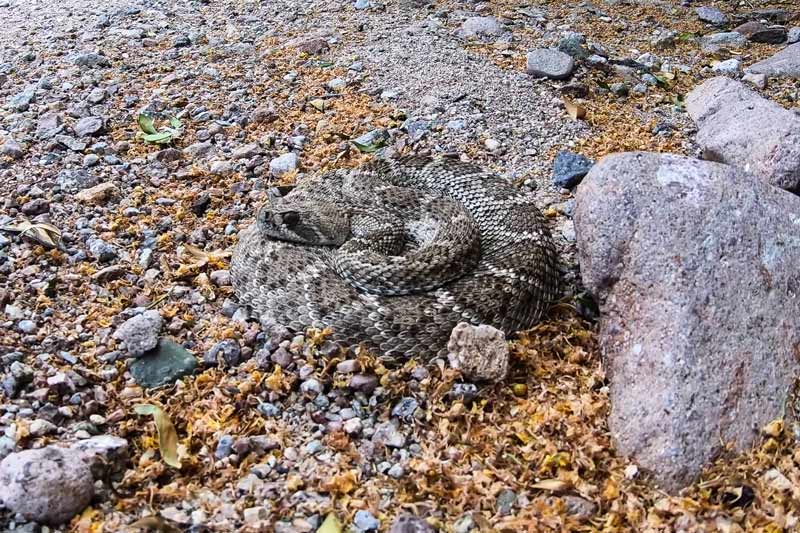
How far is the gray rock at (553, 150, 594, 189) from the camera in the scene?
18.6 ft

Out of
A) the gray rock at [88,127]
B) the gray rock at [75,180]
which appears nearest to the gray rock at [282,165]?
the gray rock at [75,180]

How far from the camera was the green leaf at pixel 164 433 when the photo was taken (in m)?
3.70

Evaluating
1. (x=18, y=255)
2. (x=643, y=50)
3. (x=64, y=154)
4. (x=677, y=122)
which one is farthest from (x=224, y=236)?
(x=643, y=50)

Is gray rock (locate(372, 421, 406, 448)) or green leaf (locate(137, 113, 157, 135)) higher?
green leaf (locate(137, 113, 157, 135))

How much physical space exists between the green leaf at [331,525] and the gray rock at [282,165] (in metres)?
3.20

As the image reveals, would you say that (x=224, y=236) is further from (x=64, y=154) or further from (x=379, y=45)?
(x=379, y=45)

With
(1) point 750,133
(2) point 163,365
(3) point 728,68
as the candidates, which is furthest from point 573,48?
(2) point 163,365

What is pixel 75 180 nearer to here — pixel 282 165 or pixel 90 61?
pixel 282 165

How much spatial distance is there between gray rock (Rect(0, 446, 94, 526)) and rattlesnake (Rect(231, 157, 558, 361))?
1.44 meters

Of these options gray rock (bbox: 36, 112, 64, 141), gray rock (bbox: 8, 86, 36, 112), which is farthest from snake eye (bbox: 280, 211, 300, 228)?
gray rock (bbox: 8, 86, 36, 112)

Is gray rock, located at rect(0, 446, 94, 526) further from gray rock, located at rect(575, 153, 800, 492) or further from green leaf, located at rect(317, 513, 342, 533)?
gray rock, located at rect(575, 153, 800, 492)

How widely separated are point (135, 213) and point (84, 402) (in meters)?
1.94

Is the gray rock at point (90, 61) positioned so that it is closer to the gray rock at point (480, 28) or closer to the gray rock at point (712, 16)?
the gray rock at point (480, 28)

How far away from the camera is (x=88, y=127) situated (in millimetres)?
6578
